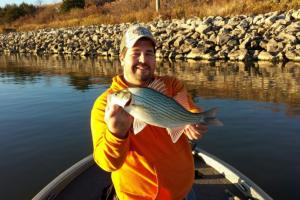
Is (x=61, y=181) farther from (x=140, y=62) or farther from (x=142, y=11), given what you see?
(x=142, y=11)

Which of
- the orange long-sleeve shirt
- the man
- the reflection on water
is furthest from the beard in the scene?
the reflection on water

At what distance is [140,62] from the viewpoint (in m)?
3.99

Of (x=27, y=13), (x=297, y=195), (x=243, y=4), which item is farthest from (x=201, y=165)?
(x=27, y=13)

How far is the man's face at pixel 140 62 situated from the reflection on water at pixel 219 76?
10306mm

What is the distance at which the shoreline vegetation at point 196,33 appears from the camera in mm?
28031

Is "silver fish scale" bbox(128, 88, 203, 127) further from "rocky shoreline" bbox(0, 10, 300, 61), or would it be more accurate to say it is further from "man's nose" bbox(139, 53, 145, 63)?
"rocky shoreline" bbox(0, 10, 300, 61)

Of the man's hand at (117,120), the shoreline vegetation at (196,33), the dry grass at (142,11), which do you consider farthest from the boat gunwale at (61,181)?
the dry grass at (142,11)

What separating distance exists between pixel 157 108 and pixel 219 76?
19.0 metres

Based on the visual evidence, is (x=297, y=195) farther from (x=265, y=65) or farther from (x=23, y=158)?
(x=265, y=65)

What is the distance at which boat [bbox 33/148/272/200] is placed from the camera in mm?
6364

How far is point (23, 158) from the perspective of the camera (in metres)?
10.5

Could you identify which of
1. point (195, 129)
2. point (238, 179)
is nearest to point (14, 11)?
point (238, 179)

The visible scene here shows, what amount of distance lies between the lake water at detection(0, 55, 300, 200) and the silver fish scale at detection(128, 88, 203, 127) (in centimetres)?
522

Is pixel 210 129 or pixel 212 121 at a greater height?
pixel 212 121
